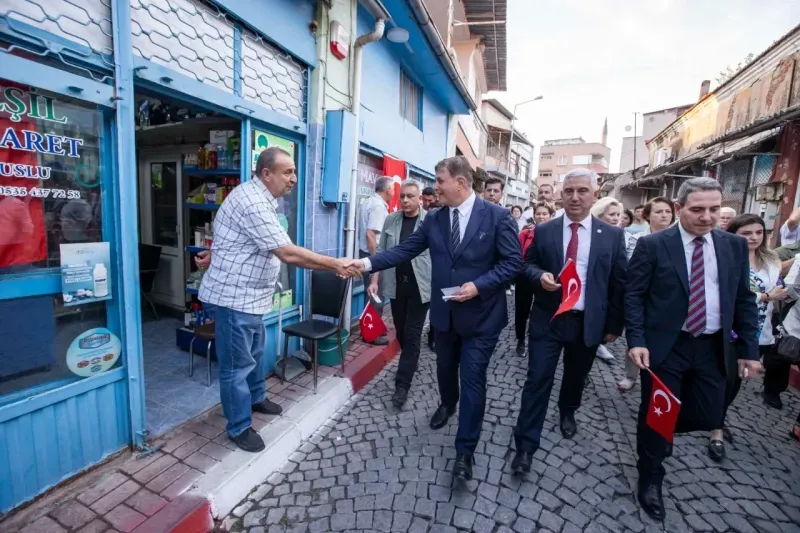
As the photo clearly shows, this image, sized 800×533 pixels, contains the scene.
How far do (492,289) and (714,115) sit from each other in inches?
611

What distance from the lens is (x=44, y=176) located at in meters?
2.18

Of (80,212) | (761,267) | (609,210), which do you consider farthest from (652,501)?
(80,212)

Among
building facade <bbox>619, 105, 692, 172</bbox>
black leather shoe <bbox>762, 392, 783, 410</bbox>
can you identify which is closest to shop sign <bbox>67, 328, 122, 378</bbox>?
black leather shoe <bbox>762, 392, 783, 410</bbox>

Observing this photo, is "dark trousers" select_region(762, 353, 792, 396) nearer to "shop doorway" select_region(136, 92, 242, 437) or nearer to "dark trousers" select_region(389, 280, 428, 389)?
"dark trousers" select_region(389, 280, 428, 389)

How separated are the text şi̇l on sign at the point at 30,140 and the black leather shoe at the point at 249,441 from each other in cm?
192

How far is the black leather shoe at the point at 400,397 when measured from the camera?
12.2ft

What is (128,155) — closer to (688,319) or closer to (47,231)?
(47,231)

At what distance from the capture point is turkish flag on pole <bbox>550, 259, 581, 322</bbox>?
8.26ft

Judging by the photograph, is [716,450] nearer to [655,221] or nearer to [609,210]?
[655,221]

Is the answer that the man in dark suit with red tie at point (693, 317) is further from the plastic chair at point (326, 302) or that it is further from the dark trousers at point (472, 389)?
the plastic chair at point (326, 302)

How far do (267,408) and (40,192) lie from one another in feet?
7.18

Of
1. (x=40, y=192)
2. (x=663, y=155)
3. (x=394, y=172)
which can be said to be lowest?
(x=40, y=192)

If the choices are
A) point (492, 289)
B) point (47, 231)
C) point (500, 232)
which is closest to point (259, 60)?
point (47, 231)

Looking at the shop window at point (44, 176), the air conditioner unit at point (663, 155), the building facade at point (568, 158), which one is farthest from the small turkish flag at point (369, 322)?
the building facade at point (568, 158)
